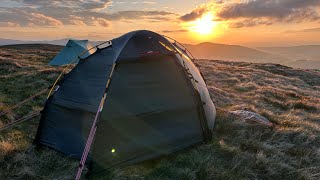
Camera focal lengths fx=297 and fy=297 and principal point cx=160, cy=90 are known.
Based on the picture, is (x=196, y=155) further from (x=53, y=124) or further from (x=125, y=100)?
(x=53, y=124)

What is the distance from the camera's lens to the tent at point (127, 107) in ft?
24.0

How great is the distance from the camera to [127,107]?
300 inches

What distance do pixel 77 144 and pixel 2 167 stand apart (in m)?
1.74

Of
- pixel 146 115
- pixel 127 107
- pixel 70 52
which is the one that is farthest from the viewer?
pixel 70 52

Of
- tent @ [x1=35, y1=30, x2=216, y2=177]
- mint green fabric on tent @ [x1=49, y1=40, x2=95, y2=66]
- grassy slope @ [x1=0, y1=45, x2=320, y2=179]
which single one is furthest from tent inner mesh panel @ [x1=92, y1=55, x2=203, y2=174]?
mint green fabric on tent @ [x1=49, y1=40, x2=95, y2=66]

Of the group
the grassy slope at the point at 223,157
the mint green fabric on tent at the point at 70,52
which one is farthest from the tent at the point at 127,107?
the mint green fabric on tent at the point at 70,52

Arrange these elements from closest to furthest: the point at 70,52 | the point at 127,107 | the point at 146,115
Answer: the point at 127,107 < the point at 146,115 < the point at 70,52

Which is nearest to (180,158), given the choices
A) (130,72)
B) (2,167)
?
(130,72)

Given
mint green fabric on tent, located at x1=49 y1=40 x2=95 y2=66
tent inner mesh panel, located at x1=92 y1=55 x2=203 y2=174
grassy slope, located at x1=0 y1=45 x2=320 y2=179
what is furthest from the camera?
mint green fabric on tent, located at x1=49 y1=40 x2=95 y2=66

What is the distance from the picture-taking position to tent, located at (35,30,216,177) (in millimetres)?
7317

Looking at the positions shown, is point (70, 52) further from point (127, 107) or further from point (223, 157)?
point (223, 157)

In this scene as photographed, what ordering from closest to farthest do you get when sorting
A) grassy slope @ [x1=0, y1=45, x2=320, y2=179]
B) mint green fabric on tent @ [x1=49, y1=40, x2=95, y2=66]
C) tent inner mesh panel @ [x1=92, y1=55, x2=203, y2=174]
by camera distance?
grassy slope @ [x1=0, y1=45, x2=320, y2=179] → tent inner mesh panel @ [x1=92, y1=55, x2=203, y2=174] → mint green fabric on tent @ [x1=49, y1=40, x2=95, y2=66]

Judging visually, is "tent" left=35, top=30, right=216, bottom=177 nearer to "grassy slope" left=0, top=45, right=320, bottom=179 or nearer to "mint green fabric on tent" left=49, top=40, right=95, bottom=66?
"grassy slope" left=0, top=45, right=320, bottom=179

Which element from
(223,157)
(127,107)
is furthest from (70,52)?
Result: (223,157)
